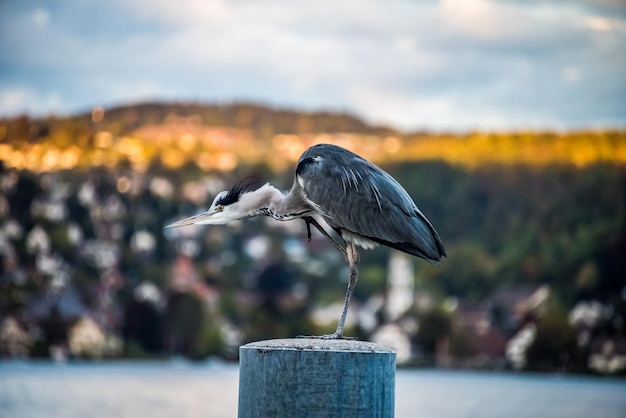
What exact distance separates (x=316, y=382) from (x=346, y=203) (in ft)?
4.74

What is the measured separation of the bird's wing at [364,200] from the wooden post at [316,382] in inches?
49.2

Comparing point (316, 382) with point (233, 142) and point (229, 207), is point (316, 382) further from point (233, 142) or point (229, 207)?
point (233, 142)

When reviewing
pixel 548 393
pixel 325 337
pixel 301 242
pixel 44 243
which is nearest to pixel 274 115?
pixel 301 242

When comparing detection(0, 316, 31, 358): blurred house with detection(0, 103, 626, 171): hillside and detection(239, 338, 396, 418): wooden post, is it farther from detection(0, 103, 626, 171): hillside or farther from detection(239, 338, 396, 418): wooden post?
detection(239, 338, 396, 418): wooden post

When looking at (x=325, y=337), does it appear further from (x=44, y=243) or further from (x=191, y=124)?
(x=191, y=124)

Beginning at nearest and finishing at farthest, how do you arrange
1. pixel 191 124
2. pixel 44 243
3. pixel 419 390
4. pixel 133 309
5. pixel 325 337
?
pixel 325 337 → pixel 419 390 → pixel 133 309 → pixel 44 243 → pixel 191 124

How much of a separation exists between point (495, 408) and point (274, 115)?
205 feet

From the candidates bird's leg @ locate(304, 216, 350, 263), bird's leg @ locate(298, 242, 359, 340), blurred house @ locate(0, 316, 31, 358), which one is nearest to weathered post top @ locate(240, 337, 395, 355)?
bird's leg @ locate(298, 242, 359, 340)

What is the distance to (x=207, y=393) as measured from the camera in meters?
60.4

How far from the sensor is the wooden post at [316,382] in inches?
215

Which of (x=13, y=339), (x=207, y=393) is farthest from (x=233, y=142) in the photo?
(x=207, y=393)

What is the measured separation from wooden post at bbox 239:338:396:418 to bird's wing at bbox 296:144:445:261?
1249 mm

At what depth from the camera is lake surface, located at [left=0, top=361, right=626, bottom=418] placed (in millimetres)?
47156

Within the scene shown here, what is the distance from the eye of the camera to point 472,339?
90.8 meters
